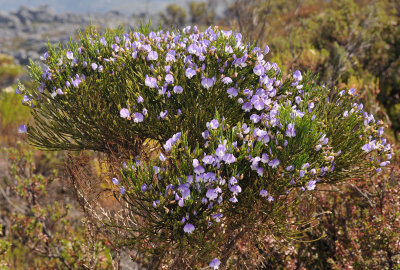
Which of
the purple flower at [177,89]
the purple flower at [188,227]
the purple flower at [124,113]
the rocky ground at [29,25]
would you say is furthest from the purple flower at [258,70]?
the rocky ground at [29,25]

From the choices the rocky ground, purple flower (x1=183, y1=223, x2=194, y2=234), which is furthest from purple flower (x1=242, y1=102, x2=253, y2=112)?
the rocky ground

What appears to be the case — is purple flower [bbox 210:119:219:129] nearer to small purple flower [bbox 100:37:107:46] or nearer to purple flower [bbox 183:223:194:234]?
purple flower [bbox 183:223:194:234]

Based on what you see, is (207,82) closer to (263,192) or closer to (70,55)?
(263,192)

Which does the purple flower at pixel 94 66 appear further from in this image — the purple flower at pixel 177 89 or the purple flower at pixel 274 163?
the purple flower at pixel 274 163

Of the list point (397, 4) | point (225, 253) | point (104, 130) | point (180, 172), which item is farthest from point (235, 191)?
point (397, 4)

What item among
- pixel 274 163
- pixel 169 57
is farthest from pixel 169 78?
pixel 274 163

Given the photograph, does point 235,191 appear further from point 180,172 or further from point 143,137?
point 143,137
